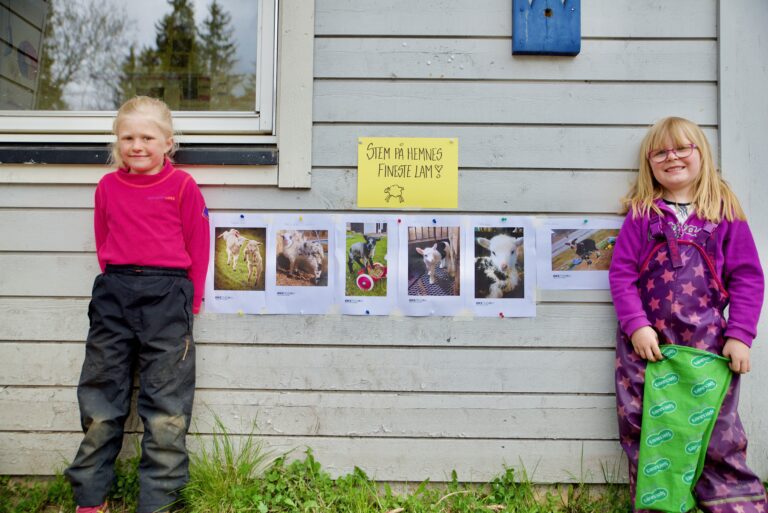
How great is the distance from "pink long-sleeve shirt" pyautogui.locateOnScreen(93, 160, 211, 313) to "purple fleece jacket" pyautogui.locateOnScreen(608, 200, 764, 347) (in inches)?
63.3

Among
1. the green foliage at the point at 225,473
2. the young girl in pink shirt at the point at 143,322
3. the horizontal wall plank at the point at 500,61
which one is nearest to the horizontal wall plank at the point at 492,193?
the young girl in pink shirt at the point at 143,322

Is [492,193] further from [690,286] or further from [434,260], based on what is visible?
[690,286]

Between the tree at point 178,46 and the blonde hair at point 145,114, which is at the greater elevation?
the tree at point 178,46

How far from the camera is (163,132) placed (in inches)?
83.9

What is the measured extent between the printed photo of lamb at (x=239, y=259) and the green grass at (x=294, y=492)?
0.56m

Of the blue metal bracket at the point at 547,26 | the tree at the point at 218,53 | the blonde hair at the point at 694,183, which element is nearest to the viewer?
the blonde hair at the point at 694,183

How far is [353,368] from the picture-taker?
7.30ft

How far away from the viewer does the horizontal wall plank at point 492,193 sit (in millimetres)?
2223

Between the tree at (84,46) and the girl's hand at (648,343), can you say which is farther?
the tree at (84,46)

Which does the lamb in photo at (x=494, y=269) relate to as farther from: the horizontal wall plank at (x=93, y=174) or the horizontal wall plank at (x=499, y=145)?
the horizontal wall plank at (x=93, y=174)

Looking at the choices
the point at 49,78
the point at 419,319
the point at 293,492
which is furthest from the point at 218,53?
the point at 293,492

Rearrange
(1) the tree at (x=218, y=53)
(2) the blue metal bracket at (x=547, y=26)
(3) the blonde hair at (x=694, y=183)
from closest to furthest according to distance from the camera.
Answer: (3) the blonde hair at (x=694, y=183)
(2) the blue metal bracket at (x=547, y=26)
(1) the tree at (x=218, y=53)

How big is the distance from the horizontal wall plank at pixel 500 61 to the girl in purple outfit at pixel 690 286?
276 mm

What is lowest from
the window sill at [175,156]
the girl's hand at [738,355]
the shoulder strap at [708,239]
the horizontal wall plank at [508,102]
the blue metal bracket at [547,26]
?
the girl's hand at [738,355]
